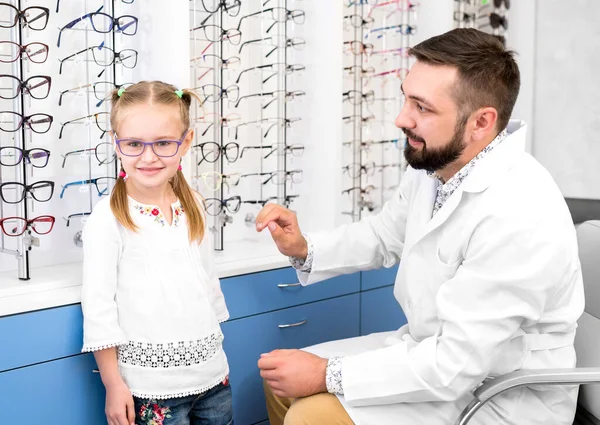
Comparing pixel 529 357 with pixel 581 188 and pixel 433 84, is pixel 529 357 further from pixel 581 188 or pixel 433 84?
pixel 581 188

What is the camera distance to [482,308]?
1554mm

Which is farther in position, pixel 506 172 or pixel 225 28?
pixel 225 28

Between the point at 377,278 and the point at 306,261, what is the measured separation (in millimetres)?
682

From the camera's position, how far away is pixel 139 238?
1718 millimetres

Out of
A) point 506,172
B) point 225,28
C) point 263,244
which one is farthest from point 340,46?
point 506,172

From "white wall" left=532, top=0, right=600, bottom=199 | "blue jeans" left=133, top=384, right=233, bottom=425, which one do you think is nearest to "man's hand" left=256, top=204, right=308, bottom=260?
"blue jeans" left=133, top=384, right=233, bottom=425

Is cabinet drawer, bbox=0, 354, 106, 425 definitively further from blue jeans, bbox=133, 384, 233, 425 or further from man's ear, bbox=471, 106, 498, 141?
man's ear, bbox=471, 106, 498, 141

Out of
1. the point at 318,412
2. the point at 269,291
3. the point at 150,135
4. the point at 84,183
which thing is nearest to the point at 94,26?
the point at 84,183

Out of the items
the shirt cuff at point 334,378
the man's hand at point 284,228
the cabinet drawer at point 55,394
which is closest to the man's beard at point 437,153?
the man's hand at point 284,228

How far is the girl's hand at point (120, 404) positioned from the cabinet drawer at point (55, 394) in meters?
0.17

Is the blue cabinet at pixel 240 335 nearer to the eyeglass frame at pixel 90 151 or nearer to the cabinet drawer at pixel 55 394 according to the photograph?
the cabinet drawer at pixel 55 394

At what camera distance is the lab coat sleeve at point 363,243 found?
2.10 m

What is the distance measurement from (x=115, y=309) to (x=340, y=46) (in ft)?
4.75

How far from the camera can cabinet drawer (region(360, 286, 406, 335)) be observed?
8.71ft
